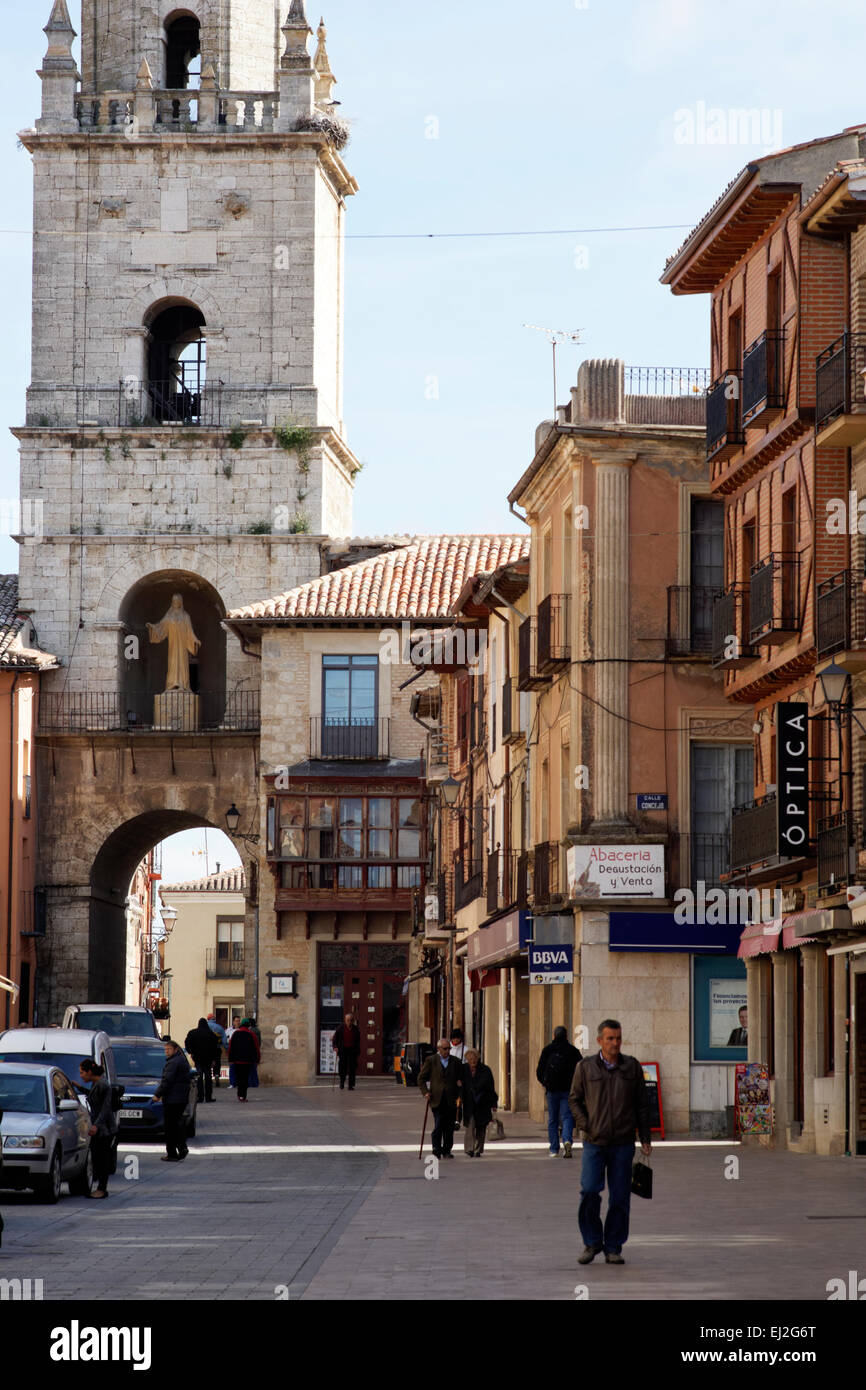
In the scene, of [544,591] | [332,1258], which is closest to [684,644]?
[544,591]

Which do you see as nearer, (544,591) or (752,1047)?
(752,1047)

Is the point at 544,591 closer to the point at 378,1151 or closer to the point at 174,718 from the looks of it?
the point at 378,1151

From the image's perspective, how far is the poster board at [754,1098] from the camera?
29.8 m

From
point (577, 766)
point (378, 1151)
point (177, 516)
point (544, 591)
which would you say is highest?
point (177, 516)

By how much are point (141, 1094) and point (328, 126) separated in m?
39.1

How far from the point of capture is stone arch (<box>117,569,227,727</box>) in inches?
2591

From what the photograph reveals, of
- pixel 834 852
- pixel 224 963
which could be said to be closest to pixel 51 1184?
pixel 834 852

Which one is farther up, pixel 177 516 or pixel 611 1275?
pixel 177 516

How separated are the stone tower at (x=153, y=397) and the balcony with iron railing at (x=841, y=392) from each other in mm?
37343

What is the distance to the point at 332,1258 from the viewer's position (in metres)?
15.5

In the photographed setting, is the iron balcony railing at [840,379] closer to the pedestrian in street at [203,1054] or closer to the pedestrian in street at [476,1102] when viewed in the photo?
the pedestrian in street at [476,1102]

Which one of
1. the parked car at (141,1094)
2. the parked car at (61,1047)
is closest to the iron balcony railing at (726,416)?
the parked car at (141,1094)
